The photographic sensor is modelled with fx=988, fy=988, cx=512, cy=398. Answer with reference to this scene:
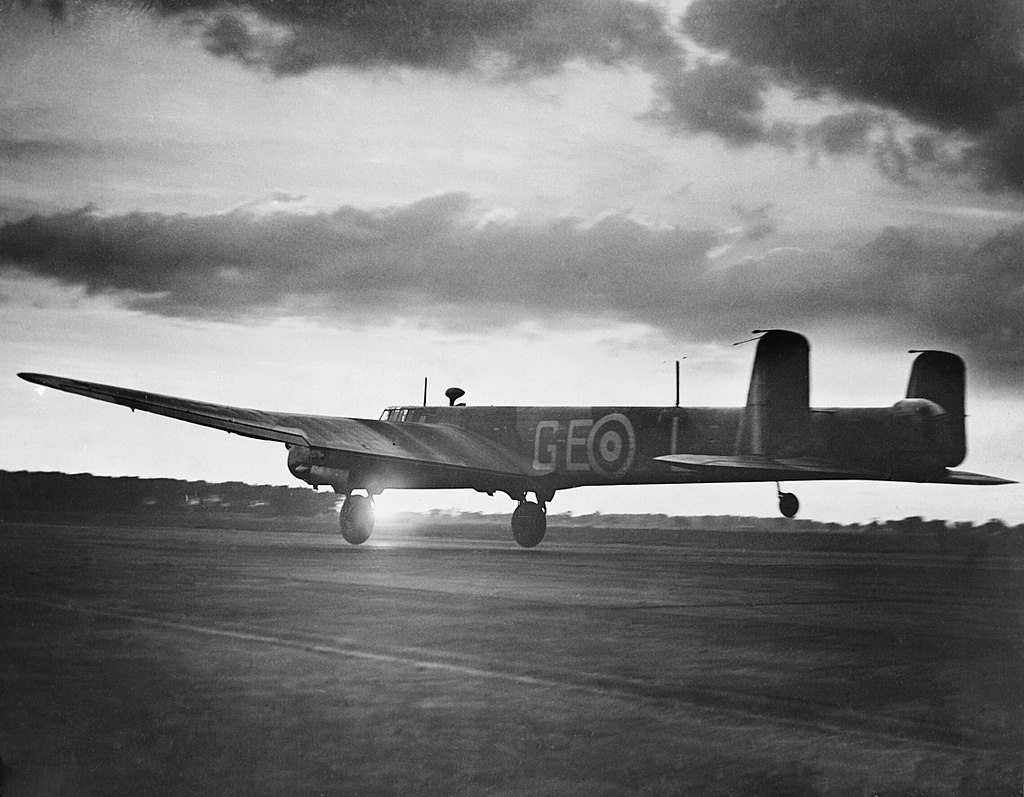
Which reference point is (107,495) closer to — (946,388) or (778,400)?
(778,400)

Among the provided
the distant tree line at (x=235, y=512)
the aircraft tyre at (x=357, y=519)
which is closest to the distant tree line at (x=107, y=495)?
the distant tree line at (x=235, y=512)

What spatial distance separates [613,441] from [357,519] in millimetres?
2924

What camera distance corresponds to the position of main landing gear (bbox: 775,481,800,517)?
7.37m

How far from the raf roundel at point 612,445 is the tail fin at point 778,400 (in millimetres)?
1770

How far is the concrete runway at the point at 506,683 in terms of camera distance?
4617 millimetres

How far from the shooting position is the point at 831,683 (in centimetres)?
551

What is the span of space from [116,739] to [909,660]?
14.7 ft

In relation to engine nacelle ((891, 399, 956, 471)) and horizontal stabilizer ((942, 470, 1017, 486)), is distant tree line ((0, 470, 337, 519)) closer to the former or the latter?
engine nacelle ((891, 399, 956, 471))

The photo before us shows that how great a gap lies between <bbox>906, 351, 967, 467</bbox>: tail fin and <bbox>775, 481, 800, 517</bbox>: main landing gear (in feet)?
3.55

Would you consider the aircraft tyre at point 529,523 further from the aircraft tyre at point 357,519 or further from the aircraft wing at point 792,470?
the aircraft wing at point 792,470

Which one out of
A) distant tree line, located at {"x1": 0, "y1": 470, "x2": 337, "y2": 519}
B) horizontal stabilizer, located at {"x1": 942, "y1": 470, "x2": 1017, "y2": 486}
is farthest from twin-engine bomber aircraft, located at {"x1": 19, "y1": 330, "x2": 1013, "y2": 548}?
distant tree line, located at {"x1": 0, "y1": 470, "x2": 337, "y2": 519}

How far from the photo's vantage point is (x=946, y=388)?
7051mm

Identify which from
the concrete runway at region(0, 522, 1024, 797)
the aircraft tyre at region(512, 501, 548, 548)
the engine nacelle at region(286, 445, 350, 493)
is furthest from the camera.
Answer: the aircraft tyre at region(512, 501, 548, 548)

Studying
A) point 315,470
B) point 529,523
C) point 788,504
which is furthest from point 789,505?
point 315,470
